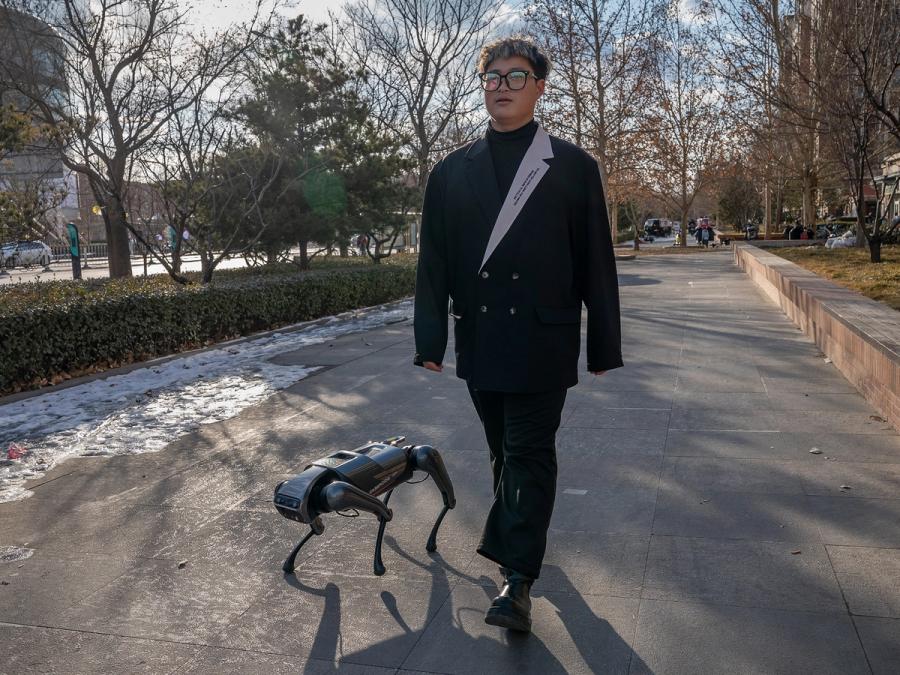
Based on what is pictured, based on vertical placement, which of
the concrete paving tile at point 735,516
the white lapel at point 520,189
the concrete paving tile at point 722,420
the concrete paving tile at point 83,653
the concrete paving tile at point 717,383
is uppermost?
the white lapel at point 520,189

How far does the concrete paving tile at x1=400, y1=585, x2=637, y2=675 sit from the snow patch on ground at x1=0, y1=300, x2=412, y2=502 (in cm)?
309

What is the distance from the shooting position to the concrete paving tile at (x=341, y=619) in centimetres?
307

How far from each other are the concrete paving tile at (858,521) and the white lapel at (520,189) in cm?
201

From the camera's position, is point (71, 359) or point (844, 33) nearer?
point (71, 359)

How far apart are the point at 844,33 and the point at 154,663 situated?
13.9 metres

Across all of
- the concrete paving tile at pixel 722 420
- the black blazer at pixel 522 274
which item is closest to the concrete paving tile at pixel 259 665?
the black blazer at pixel 522 274

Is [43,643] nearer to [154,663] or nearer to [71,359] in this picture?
[154,663]

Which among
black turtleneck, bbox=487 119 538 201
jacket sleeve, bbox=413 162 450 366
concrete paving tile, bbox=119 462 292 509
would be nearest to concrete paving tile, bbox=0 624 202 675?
jacket sleeve, bbox=413 162 450 366

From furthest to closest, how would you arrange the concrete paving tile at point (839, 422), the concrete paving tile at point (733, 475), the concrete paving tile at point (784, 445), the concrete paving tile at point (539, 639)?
the concrete paving tile at point (839, 422) → the concrete paving tile at point (784, 445) → the concrete paving tile at point (733, 475) → the concrete paving tile at point (539, 639)

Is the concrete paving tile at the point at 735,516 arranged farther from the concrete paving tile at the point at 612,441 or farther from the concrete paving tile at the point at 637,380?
the concrete paving tile at the point at 637,380

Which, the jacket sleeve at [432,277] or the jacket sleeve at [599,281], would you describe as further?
the jacket sleeve at [432,277]

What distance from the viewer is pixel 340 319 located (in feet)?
47.4

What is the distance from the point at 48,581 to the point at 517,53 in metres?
2.90

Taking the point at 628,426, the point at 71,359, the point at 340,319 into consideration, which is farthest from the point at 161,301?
the point at 628,426
